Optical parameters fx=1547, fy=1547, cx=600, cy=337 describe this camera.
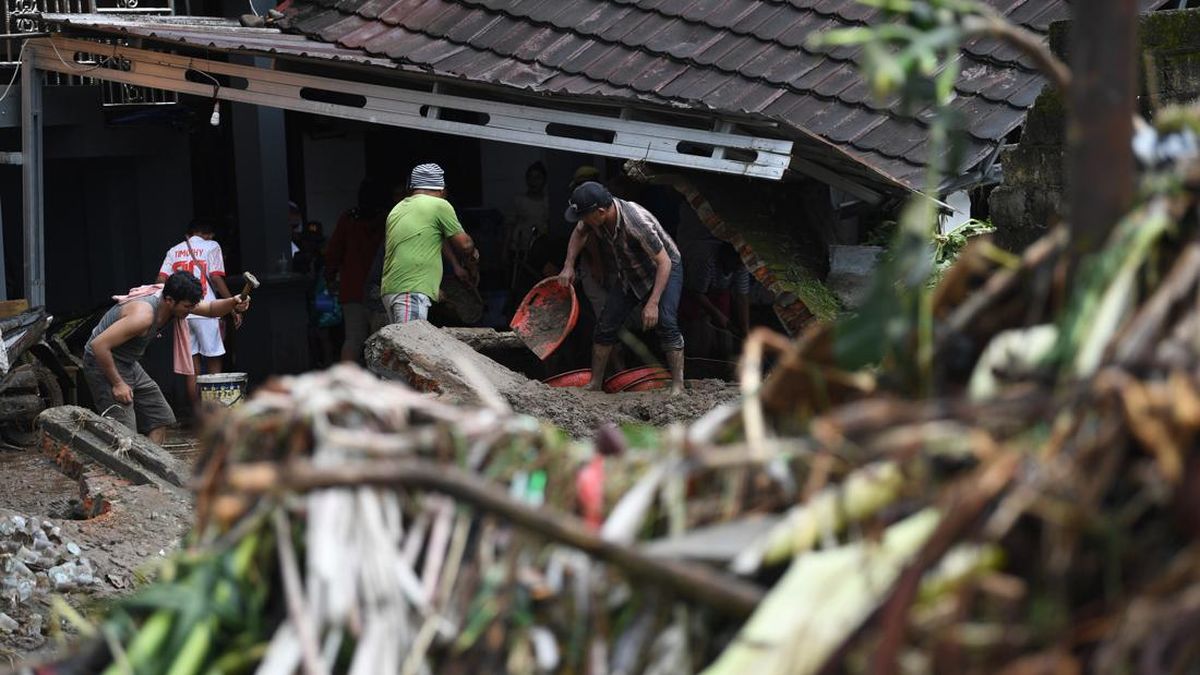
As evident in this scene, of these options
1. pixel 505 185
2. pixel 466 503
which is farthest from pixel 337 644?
pixel 505 185

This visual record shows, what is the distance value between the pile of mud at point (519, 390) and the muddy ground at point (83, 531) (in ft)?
4.91

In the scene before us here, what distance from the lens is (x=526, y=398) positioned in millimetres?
9148

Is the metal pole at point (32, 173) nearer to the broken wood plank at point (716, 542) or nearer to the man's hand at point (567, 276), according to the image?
the man's hand at point (567, 276)

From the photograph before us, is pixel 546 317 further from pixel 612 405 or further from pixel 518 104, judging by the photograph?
pixel 518 104

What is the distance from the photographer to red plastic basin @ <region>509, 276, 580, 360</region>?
35.5 feet

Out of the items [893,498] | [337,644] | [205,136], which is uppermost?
[205,136]

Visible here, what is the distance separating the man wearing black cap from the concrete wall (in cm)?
333

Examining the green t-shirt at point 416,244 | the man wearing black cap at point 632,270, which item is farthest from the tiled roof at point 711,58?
the green t-shirt at point 416,244

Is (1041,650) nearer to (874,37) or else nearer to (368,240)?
(874,37)

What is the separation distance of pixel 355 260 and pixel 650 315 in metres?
3.54

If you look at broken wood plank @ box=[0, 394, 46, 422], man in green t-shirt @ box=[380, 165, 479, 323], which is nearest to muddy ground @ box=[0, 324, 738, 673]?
broken wood plank @ box=[0, 394, 46, 422]

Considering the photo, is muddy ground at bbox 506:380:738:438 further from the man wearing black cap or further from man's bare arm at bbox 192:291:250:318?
man's bare arm at bbox 192:291:250:318

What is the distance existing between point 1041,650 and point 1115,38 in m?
0.85

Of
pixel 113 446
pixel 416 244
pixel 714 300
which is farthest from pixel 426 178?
pixel 113 446
